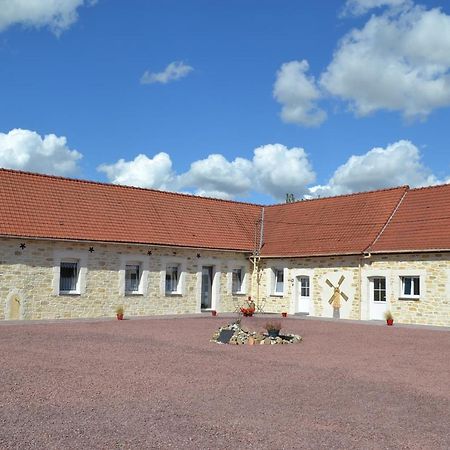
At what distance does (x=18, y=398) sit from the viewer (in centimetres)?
738

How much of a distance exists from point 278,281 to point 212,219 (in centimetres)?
405

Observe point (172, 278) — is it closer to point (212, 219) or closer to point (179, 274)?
point (179, 274)

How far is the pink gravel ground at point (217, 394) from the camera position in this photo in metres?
5.96

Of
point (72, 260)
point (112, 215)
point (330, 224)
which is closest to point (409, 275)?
point (330, 224)

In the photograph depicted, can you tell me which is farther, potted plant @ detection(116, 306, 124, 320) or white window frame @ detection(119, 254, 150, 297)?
white window frame @ detection(119, 254, 150, 297)

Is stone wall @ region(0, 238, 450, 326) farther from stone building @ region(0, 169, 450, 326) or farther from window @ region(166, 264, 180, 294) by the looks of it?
window @ region(166, 264, 180, 294)

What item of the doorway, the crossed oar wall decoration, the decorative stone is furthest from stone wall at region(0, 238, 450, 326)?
the decorative stone

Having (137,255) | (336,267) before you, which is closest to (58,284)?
(137,255)

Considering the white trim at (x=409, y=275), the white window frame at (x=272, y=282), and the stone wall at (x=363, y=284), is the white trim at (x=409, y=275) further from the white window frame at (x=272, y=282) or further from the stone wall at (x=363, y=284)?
the white window frame at (x=272, y=282)

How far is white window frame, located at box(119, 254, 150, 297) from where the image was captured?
21281 mm

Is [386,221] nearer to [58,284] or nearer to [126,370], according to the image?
[58,284]

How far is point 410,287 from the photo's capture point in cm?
2020

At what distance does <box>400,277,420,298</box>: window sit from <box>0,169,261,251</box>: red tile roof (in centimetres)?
735

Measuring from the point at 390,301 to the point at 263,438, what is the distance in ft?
51.0
